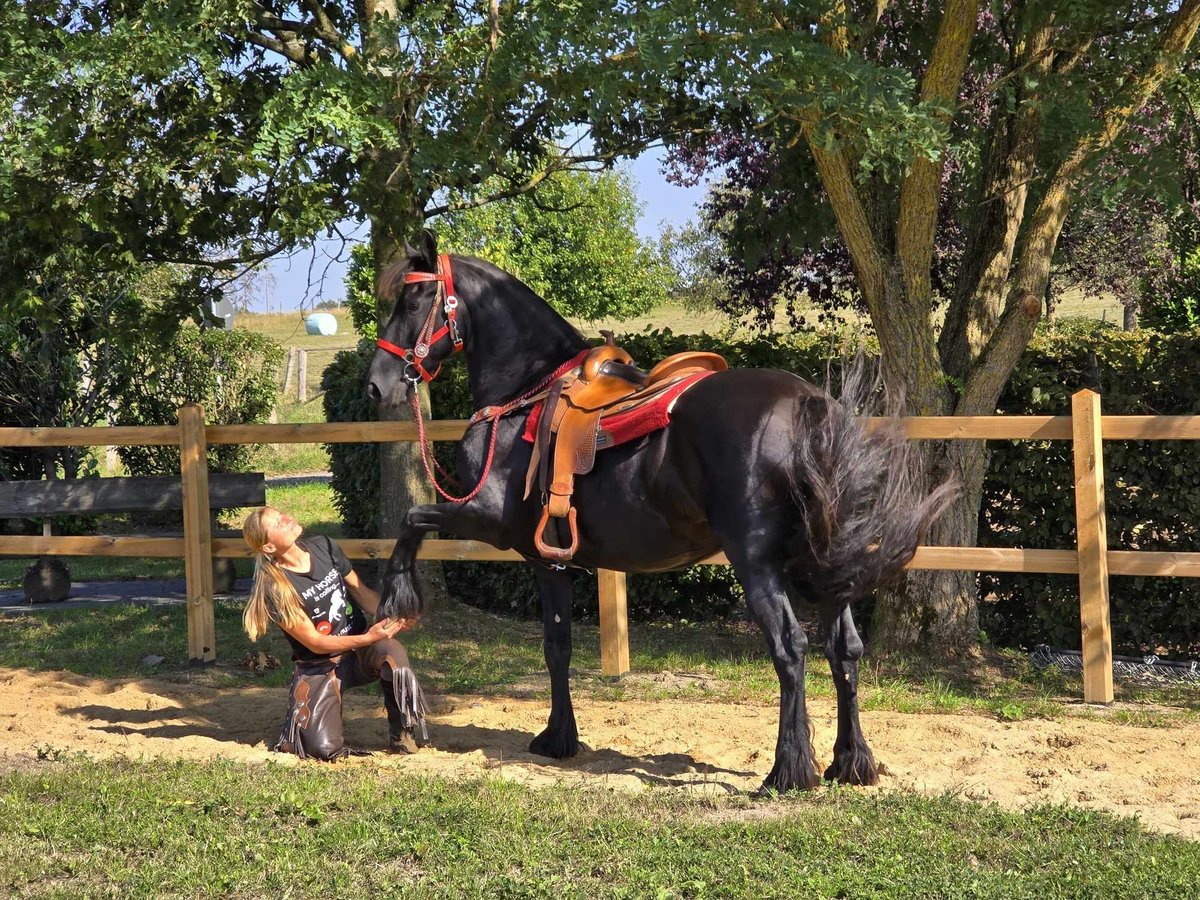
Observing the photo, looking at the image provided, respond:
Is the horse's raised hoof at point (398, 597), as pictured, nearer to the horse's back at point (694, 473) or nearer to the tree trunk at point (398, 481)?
the horse's back at point (694, 473)

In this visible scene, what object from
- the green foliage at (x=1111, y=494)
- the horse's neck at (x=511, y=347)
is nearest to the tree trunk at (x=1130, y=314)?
the green foliage at (x=1111, y=494)

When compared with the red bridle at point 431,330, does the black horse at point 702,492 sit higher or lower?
lower

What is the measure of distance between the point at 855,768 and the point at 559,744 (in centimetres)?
145

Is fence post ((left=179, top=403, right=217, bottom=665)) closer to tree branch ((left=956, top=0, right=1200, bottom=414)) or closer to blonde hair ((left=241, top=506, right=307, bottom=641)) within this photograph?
blonde hair ((left=241, top=506, right=307, bottom=641))

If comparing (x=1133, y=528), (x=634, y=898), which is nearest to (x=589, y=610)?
(x=1133, y=528)

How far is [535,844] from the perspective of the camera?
14.0 ft

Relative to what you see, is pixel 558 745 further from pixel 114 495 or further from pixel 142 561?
pixel 142 561

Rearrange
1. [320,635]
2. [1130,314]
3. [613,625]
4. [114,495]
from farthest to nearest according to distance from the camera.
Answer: [1130,314] < [114,495] < [613,625] < [320,635]

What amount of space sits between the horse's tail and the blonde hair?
235cm

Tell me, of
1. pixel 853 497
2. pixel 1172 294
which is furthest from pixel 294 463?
pixel 853 497

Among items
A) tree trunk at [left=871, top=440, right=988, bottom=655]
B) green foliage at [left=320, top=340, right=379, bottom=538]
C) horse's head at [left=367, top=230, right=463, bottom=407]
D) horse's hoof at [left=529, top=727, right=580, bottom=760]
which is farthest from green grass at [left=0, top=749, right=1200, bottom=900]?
green foliage at [left=320, top=340, right=379, bottom=538]

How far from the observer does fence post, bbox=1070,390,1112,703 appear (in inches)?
257

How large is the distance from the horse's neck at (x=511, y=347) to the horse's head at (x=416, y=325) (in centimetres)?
13

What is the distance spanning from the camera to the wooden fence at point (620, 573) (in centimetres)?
653
